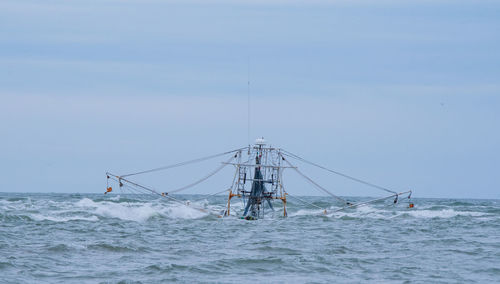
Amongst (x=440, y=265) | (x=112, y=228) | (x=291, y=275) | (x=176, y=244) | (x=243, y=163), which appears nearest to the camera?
(x=291, y=275)

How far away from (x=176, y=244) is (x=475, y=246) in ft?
40.6

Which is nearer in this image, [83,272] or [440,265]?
[83,272]

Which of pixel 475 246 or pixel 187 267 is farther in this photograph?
pixel 475 246

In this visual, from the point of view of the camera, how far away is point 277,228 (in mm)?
35469

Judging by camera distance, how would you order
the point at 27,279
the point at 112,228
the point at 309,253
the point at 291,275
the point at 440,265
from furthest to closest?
the point at 112,228 → the point at 309,253 → the point at 440,265 → the point at 291,275 → the point at 27,279

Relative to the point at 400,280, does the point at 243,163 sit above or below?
above

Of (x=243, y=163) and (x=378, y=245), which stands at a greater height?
(x=243, y=163)

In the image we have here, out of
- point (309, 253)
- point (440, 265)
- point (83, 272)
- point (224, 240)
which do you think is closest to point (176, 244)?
point (224, 240)

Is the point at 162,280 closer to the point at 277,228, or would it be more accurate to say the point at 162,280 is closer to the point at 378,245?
the point at 378,245

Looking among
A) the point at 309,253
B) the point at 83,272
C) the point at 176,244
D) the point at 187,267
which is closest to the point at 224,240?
the point at 176,244

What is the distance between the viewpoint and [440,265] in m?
23.2

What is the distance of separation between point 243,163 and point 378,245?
465 inches

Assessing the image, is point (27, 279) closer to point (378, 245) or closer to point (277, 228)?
point (378, 245)

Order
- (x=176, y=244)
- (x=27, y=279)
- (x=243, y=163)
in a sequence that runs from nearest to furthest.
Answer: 1. (x=27, y=279)
2. (x=176, y=244)
3. (x=243, y=163)
